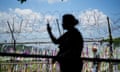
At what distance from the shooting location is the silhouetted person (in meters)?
4.52

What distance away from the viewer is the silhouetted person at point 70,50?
452 centimetres

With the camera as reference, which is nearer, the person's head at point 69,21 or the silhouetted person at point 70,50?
the silhouetted person at point 70,50

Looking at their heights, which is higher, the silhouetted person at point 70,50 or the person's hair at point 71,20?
the person's hair at point 71,20

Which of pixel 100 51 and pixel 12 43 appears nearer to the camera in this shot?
pixel 100 51

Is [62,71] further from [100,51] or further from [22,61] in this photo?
[22,61]

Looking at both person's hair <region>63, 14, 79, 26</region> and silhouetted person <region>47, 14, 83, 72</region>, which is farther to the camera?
person's hair <region>63, 14, 79, 26</region>

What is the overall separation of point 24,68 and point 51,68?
1350 millimetres

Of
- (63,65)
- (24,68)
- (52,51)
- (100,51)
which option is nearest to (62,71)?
(63,65)

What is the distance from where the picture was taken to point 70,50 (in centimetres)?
458

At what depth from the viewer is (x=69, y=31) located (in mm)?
4762

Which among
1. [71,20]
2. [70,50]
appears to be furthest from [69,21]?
[70,50]

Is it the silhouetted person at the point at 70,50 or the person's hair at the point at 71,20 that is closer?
the silhouetted person at the point at 70,50

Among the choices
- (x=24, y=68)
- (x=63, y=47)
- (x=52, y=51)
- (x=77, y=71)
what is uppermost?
(x=63, y=47)

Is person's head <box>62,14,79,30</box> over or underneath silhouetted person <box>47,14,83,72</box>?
over
